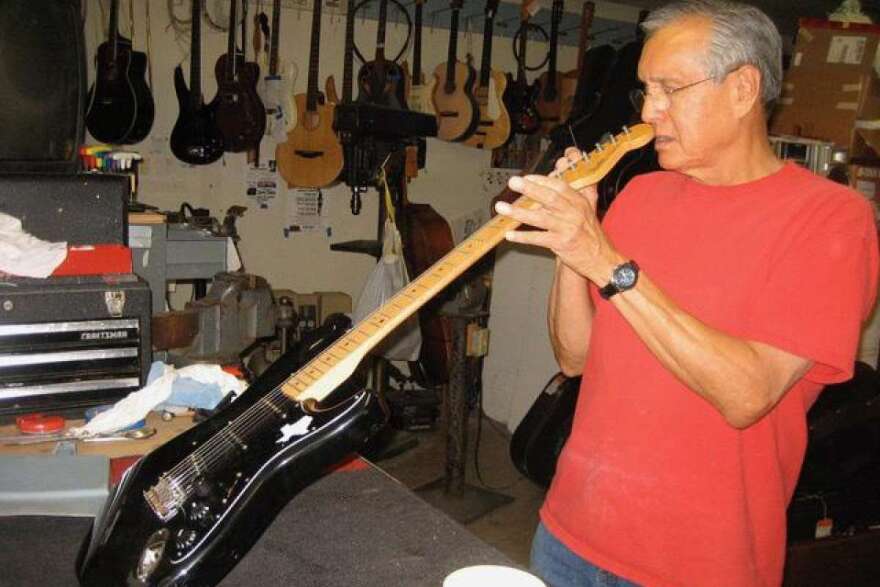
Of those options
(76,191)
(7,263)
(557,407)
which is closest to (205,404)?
(7,263)

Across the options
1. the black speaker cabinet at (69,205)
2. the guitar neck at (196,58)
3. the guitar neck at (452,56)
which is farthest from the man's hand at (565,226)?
the guitar neck at (452,56)

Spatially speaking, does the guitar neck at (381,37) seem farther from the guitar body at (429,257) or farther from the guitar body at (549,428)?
the guitar body at (549,428)

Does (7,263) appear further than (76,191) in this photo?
No

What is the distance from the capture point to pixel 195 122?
422cm

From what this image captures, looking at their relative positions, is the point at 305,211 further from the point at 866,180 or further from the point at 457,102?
the point at 866,180

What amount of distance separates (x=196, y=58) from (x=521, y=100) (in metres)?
2.05

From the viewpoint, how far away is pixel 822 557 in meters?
2.40

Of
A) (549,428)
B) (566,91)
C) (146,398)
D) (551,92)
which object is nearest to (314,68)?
(551,92)

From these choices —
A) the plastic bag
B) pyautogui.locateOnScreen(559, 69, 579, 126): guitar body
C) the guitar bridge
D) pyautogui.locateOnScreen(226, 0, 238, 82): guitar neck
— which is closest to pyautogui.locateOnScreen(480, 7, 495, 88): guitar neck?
pyautogui.locateOnScreen(559, 69, 579, 126): guitar body

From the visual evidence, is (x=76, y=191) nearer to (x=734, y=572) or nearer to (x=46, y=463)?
(x=46, y=463)

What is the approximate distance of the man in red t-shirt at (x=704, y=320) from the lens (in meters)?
1.03

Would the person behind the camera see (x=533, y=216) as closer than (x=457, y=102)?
Yes

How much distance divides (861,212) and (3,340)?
4.82 ft

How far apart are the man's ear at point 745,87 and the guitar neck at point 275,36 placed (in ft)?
11.5
